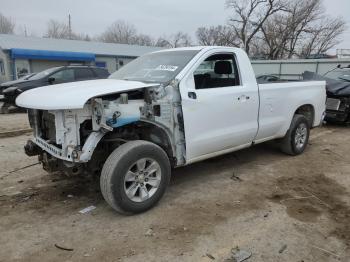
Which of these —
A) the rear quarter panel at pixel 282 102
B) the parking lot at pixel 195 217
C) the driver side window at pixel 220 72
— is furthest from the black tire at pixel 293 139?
the driver side window at pixel 220 72

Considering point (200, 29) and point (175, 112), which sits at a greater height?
point (200, 29)

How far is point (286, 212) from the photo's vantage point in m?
4.02

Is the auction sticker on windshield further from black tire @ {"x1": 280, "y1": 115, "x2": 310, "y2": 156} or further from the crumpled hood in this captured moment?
black tire @ {"x1": 280, "y1": 115, "x2": 310, "y2": 156}

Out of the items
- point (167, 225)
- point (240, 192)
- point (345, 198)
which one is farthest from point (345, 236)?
point (167, 225)

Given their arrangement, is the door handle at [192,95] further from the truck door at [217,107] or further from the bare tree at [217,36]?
the bare tree at [217,36]

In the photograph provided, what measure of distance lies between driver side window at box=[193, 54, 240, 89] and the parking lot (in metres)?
1.40

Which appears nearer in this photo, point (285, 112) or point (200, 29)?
point (285, 112)

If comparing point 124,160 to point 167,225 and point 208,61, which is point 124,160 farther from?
point 208,61

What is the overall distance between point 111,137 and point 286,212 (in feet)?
7.25

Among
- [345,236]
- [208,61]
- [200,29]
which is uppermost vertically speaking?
[200,29]

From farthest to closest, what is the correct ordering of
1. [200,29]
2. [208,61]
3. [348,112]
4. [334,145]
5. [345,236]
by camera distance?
[200,29] → [348,112] → [334,145] → [208,61] → [345,236]

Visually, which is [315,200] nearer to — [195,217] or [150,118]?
[195,217]

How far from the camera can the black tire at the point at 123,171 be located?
359 centimetres

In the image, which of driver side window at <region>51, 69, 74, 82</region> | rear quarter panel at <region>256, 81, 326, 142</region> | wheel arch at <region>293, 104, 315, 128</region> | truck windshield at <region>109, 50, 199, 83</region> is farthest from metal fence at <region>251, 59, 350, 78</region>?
truck windshield at <region>109, 50, 199, 83</region>
